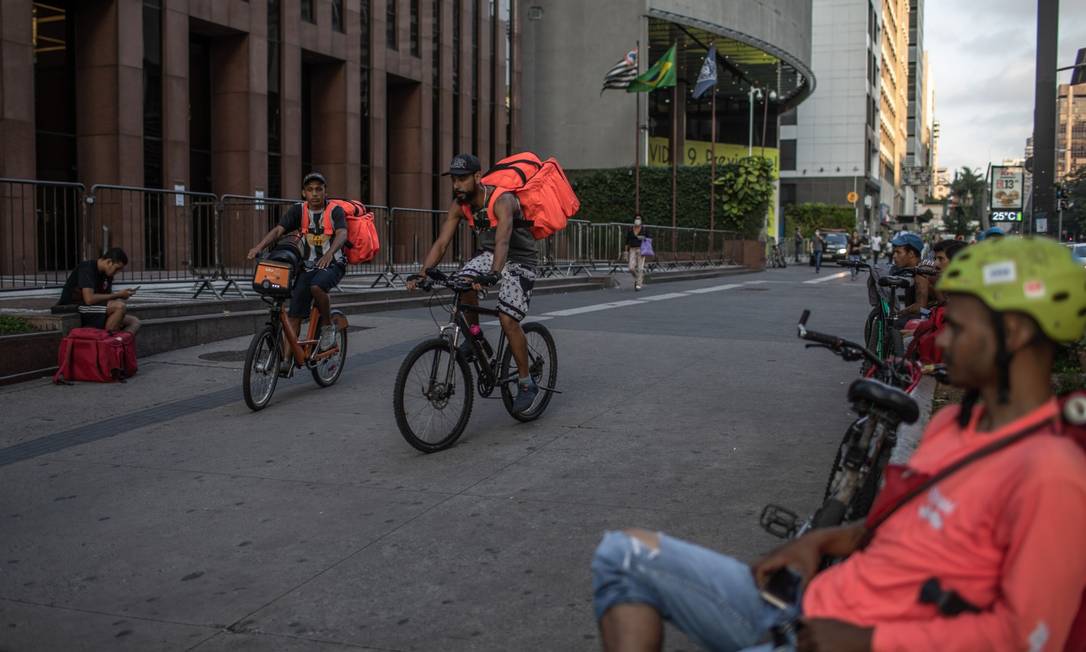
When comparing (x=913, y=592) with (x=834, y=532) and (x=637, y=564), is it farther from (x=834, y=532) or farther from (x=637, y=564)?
(x=637, y=564)

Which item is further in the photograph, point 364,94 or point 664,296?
point 364,94

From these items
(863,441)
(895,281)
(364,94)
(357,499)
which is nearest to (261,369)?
(357,499)

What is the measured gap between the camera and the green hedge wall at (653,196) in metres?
40.2

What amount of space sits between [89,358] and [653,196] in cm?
3356

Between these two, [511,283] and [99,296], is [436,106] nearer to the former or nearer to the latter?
[99,296]

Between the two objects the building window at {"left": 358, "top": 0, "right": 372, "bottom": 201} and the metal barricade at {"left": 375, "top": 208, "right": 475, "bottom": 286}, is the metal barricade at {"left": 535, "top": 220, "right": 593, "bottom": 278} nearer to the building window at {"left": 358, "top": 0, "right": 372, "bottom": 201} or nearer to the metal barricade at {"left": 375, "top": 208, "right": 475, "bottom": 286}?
the metal barricade at {"left": 375, "top": 208, "right": 475, "bottom": 286}

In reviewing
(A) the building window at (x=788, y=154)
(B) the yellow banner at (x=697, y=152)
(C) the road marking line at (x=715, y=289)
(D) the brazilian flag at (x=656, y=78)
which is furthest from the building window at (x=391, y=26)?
(A) the building window at (x=788, y=154)

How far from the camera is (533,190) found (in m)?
7.11

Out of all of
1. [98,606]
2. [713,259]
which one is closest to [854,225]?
[713,259]

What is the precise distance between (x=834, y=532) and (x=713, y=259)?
35.9 meters

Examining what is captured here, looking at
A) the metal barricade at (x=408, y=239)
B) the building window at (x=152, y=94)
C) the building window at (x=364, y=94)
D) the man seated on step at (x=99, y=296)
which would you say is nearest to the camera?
the man seated on step at (x=99, y=296)

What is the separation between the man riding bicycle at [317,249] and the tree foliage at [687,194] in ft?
104

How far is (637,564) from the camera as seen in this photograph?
2.28 meters

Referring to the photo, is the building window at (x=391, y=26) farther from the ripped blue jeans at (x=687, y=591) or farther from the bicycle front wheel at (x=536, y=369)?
the ripped blue jeans at (x=687, y=591)
